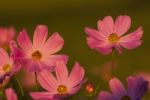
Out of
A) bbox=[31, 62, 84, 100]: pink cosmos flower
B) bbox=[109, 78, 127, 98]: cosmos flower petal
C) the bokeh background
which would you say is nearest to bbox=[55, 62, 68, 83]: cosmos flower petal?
bbox=[31, 62, 84, 100]: pink cosmos flower

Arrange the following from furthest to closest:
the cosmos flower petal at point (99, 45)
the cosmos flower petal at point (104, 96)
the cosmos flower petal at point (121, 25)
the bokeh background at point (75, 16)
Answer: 1. the bokeh background at point (75, 16)
2. the cosmos flower petal at point (121, 25)
3. the cosmos flower petal at point (99, 45)
4. the cosmos flower petal at point (104, 96)

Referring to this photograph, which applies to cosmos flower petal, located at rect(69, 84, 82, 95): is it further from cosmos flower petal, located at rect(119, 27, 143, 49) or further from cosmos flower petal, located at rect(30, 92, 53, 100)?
cosmos flower petal, located at rect(119, 27, 143, 49)

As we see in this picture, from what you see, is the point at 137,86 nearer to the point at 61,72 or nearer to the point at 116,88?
the point at 116,88

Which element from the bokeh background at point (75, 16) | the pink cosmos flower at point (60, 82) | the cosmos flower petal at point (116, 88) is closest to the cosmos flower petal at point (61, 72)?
the pink cosmos flower at point (60, 82)

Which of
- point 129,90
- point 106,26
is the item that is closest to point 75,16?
point 106,26

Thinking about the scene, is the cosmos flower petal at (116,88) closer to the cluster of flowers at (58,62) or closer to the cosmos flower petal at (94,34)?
the cluster of flowers at (58,62)

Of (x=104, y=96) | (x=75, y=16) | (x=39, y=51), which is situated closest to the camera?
(x=104, y=96)
